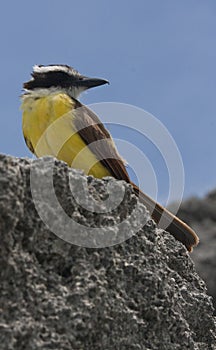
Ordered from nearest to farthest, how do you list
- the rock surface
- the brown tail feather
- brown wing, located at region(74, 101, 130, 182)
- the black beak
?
the rock surface < the brown tail feather < brown wing, located at region(74, 101, 130, 182) < the black beak

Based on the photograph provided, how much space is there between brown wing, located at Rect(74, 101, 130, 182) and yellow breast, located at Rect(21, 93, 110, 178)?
40 mm

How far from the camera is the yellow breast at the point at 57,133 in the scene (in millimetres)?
6281

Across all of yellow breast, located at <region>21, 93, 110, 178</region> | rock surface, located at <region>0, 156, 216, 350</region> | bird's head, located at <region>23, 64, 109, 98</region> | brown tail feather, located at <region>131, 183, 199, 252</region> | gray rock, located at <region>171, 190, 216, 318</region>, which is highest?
gray rock, located at <region>171, 190, 216, 318</region>

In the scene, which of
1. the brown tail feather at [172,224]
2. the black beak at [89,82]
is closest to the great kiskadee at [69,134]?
the brown tail feather at [172,224]

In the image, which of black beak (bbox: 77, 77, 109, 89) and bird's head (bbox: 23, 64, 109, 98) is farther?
black beak (bbox: 77, 77, 109, 89)

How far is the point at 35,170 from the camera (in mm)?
3615

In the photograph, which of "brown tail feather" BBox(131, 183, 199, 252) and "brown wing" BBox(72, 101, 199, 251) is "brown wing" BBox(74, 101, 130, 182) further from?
"brown tail feather" BBox(131, 183, 199, 252)

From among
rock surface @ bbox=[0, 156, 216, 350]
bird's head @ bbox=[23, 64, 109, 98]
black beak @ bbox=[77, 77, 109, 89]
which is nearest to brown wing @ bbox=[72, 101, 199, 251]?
bird's head @ bbox=[23, 64, 109, 98]

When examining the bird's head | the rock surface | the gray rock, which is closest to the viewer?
the rock surface

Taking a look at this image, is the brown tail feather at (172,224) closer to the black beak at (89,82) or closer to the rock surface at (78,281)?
the rock surface at (78,281)

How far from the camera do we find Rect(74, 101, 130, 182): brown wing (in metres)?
6.23

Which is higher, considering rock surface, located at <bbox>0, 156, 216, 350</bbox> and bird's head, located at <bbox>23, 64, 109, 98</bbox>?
bird's head, located at <bbox>23, 64, 109, 98</bbox>

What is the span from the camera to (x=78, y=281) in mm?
3564

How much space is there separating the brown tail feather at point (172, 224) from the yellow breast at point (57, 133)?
64 centimetres
